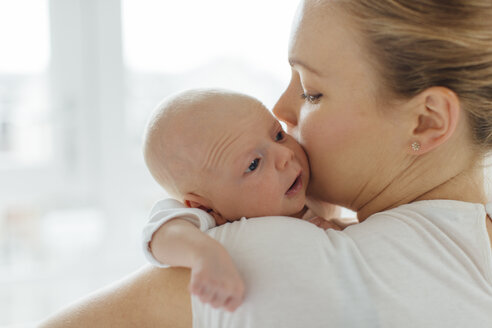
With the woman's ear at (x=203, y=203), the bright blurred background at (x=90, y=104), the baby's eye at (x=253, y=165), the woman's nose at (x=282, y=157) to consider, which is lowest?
the bright blurred background at (x=90, y=104)

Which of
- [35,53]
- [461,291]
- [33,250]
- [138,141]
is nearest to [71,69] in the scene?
[35,53]

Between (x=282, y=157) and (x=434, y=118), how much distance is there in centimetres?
31

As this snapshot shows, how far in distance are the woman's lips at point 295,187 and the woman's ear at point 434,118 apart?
9.4 inches

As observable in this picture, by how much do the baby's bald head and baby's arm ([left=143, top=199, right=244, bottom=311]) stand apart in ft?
0.26

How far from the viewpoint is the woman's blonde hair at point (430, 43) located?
102 cm

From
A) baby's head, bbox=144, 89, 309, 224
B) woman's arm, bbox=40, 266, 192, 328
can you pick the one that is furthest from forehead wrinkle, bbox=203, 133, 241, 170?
woman's arm, bbox=40, 266, 192, 328

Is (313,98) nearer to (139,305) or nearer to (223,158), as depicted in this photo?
(223,158)

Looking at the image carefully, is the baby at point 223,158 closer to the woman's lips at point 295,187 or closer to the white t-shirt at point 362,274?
the woman's lips at point 295,187

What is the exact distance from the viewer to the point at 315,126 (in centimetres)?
118

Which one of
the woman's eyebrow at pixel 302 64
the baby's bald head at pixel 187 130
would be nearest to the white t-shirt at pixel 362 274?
the baby's bald head at pixel 187 130

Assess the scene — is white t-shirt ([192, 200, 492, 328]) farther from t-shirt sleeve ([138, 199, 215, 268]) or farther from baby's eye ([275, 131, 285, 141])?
baby's eye ([275, 131, 285, 141])

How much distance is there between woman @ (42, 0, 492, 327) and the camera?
910 mm

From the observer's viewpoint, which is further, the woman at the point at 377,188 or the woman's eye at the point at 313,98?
the woman's eye at the point at 313,98

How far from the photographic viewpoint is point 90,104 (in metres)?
2.82
